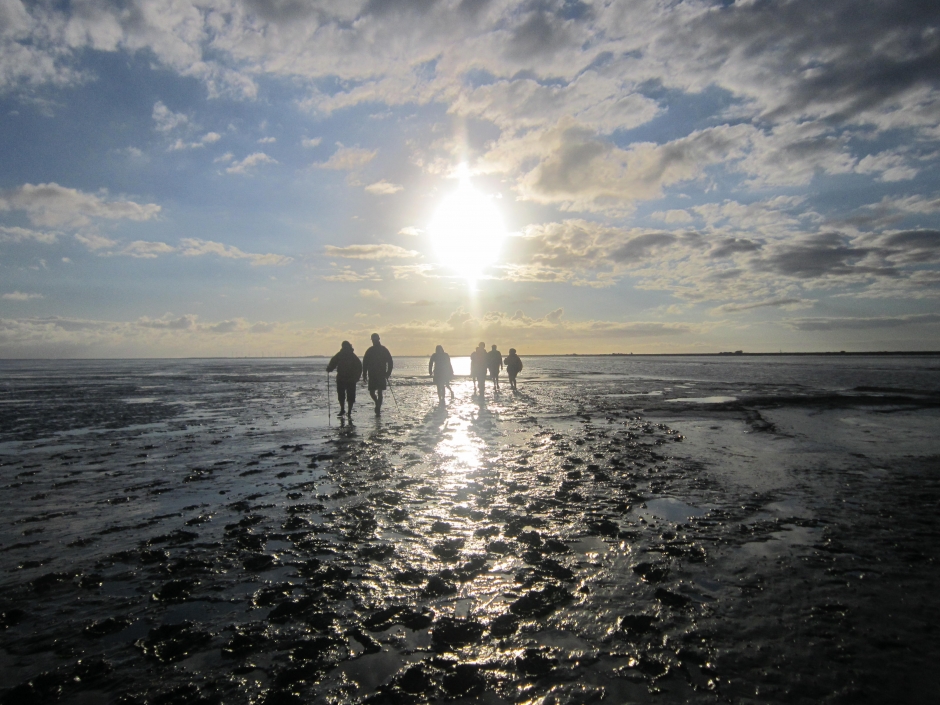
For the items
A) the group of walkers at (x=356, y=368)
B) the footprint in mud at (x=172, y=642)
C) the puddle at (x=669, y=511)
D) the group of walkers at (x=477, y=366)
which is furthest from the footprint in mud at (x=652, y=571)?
the group of walkers at (x=477, y=366)

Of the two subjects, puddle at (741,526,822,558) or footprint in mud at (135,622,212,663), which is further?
puddle at (741,526,822,558)

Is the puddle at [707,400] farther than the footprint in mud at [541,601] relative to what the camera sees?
Yes

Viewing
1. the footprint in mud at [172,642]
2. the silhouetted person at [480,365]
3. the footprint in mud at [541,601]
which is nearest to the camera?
the footprint in mud at [172,642]

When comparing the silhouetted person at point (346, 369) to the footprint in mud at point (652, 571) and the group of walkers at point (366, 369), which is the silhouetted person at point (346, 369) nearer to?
the group of walkers at point (366, 369)

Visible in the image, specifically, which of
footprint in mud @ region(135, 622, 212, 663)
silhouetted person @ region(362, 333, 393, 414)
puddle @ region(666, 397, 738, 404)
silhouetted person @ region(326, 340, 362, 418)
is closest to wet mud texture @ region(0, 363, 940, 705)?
footprint in mud @ region(135, 622, 212, 663)

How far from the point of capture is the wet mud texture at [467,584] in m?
3.70

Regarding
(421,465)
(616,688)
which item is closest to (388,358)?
(421,465)

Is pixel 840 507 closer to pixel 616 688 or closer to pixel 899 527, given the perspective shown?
pixel 899 527

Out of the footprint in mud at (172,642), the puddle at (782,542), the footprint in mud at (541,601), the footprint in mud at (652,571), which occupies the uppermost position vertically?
the footprint in mud at (172,642)

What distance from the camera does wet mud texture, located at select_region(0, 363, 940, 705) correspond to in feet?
12.1

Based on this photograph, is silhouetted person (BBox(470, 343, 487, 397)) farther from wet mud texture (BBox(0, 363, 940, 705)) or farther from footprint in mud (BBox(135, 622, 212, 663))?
footprint in mud (BBox(135, 622, 212, 663))

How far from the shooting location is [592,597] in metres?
4.95

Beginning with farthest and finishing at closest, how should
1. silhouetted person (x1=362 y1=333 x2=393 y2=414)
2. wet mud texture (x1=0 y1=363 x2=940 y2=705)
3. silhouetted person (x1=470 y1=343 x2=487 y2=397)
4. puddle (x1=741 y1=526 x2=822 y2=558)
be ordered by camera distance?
silhouetted person (x1=470 y1=343 x2=487 y2=397), silhouetted person (x1=362 y1=333 x2=393 y2=414), puddle (x1=741 y1=526 x2=822 y2=558), wet mud texture (x1=0 y1=363 x2=940 y2=705)

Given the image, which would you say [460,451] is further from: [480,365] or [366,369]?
[480,365]
